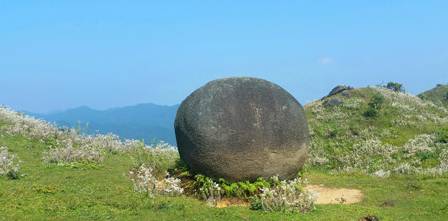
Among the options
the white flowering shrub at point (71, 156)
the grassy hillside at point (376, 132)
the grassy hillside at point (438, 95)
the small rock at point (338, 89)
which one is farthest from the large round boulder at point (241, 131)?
the grassy hillside at point (438, 95)

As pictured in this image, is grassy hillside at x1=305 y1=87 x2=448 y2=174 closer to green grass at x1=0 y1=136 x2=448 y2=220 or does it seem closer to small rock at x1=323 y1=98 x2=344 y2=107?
small rock at x1=323 y1=98 x2=344 y2=107

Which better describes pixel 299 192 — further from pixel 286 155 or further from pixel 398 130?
pixel 398 130

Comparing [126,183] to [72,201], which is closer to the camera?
[72,201]

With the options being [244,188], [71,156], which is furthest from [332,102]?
[244,188]

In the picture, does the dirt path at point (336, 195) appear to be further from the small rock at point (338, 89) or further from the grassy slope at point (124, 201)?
the small rock at point (338, 89)

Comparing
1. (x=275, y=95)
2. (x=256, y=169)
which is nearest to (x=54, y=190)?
(x=256, y=169)

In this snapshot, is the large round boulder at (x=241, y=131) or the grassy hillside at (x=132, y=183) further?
the large round boulder at (x=241, y=131)

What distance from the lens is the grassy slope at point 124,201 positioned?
50.1 feet

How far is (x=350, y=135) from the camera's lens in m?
47.2

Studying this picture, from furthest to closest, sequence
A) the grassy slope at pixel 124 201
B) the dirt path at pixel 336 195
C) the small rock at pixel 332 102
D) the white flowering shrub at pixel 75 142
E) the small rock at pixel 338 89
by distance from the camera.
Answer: the small rock at pixel 338 89
the small rock at pixel 332 102
the white flowering shrub at pixel 75 142
the dirt path at pixel 336 195
the grassy slope at pixel 124 201

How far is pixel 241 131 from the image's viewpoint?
61.8 ft

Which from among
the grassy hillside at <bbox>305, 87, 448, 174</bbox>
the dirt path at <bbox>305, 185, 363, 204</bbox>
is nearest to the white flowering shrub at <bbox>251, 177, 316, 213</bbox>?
the dirt path at <bbox>305, 185, 363, 204</bbox>

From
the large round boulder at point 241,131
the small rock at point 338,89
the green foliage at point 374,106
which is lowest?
the large round boulder at point 241,131

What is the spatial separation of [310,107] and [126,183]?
3996cm
